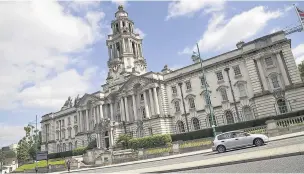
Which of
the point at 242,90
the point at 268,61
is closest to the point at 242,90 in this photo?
the point at 242,90

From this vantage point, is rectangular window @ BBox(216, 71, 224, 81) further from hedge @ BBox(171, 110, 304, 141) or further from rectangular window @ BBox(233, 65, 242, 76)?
hedge @ BBox(171, 110, 304, 141)

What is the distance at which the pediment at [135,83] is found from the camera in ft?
156

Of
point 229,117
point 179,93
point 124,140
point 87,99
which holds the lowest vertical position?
point 124,140

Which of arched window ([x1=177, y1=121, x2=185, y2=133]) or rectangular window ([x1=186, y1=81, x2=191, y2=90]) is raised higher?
rectangular window ([x1=186, y1=81, x2=191, y2=90])

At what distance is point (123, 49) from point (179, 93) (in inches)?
827

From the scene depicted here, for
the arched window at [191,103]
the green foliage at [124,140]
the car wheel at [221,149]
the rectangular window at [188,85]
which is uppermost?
the rectangular window at [188,85]

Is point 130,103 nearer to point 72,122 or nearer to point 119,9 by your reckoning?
point 72,122

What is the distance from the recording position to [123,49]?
59219mm

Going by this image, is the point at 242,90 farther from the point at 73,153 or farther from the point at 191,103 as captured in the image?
the point at 73,153

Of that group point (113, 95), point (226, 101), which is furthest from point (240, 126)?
point (113, 95)

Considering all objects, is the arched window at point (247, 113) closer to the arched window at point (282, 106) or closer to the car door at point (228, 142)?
the arched window at point (282, 106)

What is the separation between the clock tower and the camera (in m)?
57.6

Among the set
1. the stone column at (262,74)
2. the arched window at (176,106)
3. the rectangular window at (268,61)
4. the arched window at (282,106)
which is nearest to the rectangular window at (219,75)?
the stone column at (262,74)

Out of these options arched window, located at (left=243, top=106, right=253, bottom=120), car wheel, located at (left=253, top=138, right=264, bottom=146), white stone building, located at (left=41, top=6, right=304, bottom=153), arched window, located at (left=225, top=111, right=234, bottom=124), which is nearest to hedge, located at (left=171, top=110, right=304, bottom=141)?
white stone building, located at (left=41, top=6, right=304, bottom=153)
